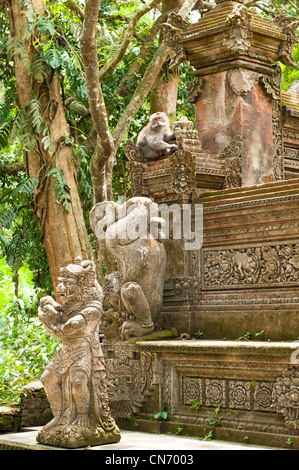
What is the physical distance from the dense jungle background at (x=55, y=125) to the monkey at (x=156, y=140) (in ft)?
3.06

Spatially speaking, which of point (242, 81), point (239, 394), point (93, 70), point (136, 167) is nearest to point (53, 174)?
point (93, 70)

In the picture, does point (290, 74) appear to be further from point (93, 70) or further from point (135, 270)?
point (135, 270)

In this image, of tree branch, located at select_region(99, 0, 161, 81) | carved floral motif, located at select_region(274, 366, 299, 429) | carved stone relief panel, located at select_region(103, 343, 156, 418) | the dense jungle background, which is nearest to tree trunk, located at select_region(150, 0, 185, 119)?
the dense jungle background

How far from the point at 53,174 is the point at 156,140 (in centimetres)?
252

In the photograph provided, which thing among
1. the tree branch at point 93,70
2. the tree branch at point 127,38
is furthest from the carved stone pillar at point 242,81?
the tree branch at point 127,38

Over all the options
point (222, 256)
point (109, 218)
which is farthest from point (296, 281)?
point (109, 218)

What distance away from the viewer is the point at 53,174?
11.0 metres

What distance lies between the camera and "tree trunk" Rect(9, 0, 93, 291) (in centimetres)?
1088

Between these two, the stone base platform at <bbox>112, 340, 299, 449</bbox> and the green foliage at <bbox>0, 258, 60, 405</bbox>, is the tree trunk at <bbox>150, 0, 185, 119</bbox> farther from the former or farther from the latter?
the stone base platform at <bbox>112, 340, 299, 449</bbox>

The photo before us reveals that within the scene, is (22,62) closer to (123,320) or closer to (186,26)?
(186,26)

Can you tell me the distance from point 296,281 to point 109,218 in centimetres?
239

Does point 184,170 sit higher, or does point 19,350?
point 184,170

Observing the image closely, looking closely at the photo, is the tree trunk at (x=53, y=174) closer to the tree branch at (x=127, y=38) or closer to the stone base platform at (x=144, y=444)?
the tree branch at (x=127, y=38)

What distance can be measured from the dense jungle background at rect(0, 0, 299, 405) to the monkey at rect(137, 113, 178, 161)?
93 cm
